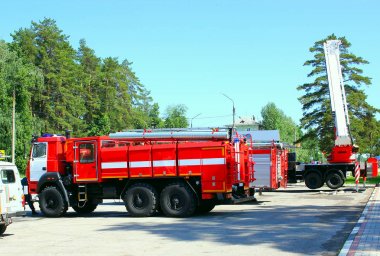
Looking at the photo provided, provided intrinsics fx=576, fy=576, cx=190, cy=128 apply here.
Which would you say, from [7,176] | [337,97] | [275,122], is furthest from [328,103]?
[275,122]

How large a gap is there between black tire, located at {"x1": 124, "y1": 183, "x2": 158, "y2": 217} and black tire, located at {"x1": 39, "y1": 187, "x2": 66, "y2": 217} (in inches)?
91.2

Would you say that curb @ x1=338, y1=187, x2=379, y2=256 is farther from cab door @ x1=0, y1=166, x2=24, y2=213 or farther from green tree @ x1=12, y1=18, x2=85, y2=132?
green tree @ x1=12, y1=18, x2=85, y2=132

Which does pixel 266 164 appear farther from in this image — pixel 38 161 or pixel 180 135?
pixel 38 161

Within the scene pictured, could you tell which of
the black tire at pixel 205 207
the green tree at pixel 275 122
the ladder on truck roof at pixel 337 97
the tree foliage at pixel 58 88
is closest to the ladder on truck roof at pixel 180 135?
the black tire at pixel 205 207

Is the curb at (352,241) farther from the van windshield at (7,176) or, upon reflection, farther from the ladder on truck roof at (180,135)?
the van windshield at (7,176)

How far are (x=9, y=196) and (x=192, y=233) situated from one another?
4.63 m

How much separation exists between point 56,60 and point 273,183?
55868 mm

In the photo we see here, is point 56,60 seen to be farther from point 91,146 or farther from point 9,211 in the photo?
point 9,211

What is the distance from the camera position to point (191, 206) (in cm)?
1845

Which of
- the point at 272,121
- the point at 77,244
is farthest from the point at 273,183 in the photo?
the point at 272,121

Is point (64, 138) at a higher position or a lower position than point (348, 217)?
higher

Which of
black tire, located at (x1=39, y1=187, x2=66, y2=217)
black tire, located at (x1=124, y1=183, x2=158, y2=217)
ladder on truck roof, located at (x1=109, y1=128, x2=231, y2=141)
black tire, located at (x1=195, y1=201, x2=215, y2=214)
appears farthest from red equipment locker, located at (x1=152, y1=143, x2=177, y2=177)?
black tire, located at (x1=39, y1=187, x2=66, y2=217)

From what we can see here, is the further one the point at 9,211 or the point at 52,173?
the point at 52,173

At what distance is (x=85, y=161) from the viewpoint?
19.7 meters
